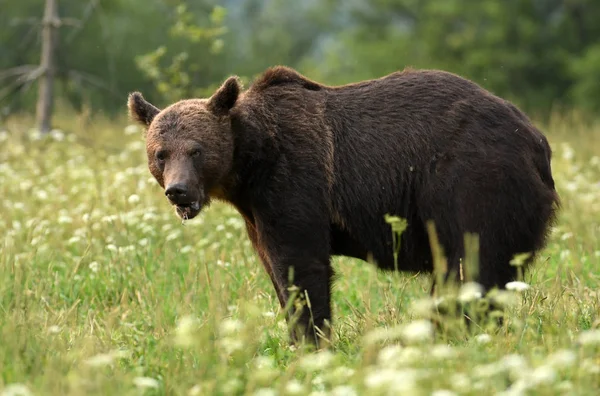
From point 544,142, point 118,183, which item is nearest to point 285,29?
point 118,183

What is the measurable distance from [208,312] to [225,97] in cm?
132

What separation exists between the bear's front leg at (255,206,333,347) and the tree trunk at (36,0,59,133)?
30.2 ft

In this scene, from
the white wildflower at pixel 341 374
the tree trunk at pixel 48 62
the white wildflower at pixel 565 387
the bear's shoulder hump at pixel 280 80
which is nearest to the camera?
the white wildflower at pixel 565 387

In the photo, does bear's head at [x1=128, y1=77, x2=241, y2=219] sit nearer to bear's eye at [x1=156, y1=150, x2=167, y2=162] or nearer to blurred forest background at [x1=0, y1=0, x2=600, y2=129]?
bear's eye at [x1=156, y1=150, x2=167, y2=162]

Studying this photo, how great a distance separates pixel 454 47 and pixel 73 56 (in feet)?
44.1

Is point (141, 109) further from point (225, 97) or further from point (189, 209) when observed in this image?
point (189, 209)

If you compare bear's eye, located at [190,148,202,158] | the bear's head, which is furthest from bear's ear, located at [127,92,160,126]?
bear's eye, located at [190,148,202,158]

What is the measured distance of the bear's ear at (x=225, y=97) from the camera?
5516mm

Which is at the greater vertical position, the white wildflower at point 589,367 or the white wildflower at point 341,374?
the white wildflower at point 589,367

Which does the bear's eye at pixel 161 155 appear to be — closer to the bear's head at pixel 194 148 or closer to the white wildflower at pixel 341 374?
the bear's head at pixel 194 148

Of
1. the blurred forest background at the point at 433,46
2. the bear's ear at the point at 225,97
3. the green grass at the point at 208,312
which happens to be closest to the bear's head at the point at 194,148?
the bear's ear at the point at 225,97

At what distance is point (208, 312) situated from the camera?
5.30 meters

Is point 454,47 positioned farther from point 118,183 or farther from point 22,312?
point 22,312

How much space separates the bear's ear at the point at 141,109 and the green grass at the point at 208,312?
91 centimetres
